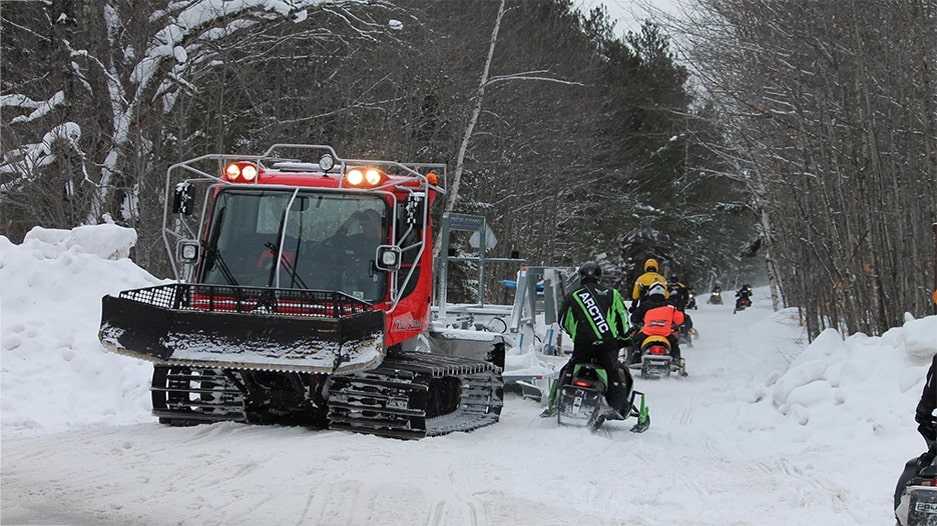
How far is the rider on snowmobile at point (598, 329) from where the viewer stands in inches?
420

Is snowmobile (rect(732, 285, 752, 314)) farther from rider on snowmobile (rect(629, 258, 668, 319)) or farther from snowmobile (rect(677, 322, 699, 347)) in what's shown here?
rider on snowmobile (rect(629, 258, 668, 319))

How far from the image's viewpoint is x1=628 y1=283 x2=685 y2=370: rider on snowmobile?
16.5 m

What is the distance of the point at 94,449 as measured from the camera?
25.2ft

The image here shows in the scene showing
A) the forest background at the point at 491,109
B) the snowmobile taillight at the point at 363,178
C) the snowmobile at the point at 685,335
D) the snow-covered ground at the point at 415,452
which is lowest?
the snow-covered ground at the point at 415,452

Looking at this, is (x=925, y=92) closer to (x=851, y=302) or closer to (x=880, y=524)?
(x=851, y=302)

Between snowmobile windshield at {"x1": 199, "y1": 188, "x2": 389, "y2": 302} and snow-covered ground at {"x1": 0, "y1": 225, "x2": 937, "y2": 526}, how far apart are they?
4.69 ft

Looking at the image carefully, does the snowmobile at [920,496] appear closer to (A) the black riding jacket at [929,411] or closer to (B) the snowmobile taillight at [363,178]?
(A) the black riding jacket at [929,411]

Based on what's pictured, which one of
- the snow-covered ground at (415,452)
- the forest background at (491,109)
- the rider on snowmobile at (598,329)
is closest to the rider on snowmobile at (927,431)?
the snow-covered ground at (415,452)

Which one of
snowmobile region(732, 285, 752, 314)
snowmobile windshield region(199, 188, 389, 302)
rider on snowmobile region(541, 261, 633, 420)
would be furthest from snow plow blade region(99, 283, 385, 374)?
snowmobile region(732, 285, 752, 314)

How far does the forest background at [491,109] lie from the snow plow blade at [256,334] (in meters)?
7.20

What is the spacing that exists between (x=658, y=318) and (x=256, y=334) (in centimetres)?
943

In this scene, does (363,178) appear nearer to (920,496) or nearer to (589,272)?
(589,272)

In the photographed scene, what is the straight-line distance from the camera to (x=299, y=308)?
866 centimetres

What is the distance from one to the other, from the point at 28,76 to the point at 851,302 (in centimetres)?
1621
